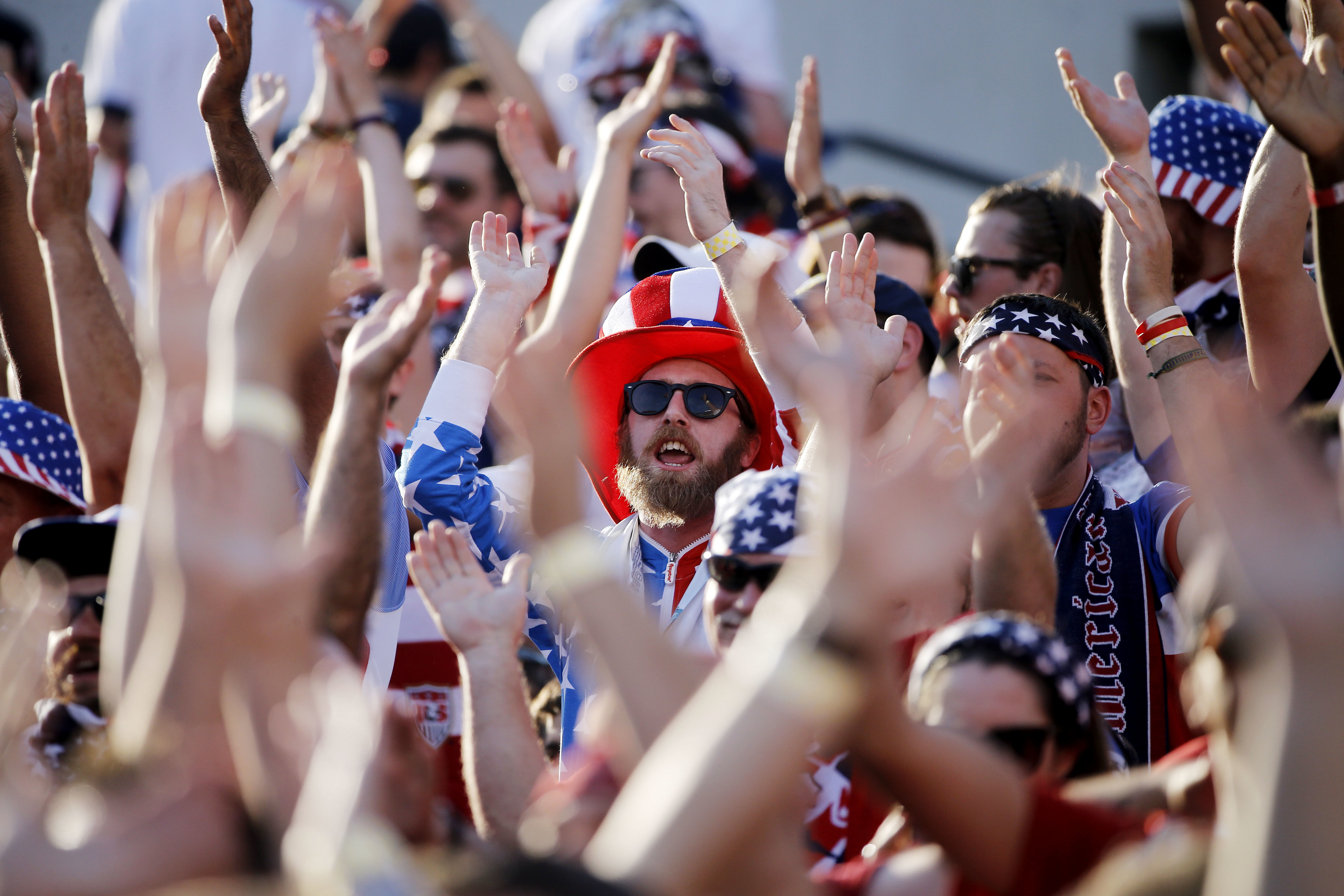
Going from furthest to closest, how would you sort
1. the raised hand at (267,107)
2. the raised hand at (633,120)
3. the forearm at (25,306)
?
1. the raised hand at (267,107)
2. the raised hand at (633,120)
3. the forearm at (25,306)

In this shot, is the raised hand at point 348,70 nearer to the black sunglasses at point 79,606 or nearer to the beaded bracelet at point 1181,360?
the black sunglasses at point 79,606

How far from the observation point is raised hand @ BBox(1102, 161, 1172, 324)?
332 cm

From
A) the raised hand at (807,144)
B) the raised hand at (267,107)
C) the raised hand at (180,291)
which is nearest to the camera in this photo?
the raised hand at (180,291)

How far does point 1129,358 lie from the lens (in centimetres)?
360

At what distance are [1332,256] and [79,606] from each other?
7.66 feet

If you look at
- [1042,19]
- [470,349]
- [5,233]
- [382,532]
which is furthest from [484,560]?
[1042,19]

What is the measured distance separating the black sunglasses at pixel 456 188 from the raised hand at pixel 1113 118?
2451mm

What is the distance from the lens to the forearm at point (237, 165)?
3594 mm

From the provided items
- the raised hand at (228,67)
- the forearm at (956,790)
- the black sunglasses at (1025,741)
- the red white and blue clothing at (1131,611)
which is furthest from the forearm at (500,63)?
the forearm at (956,790)

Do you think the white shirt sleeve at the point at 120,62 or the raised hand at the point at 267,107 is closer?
the raised hand at the point at 267,107

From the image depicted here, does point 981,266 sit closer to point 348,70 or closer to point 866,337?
point 866,337

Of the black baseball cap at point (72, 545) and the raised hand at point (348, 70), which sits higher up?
the raised hand at point (348, 70)

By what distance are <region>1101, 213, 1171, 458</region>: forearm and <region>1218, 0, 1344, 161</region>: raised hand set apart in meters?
0.74

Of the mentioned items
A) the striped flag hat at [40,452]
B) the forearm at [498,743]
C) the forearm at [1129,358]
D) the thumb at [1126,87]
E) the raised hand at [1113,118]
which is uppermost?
the thumb at [1126,87]
